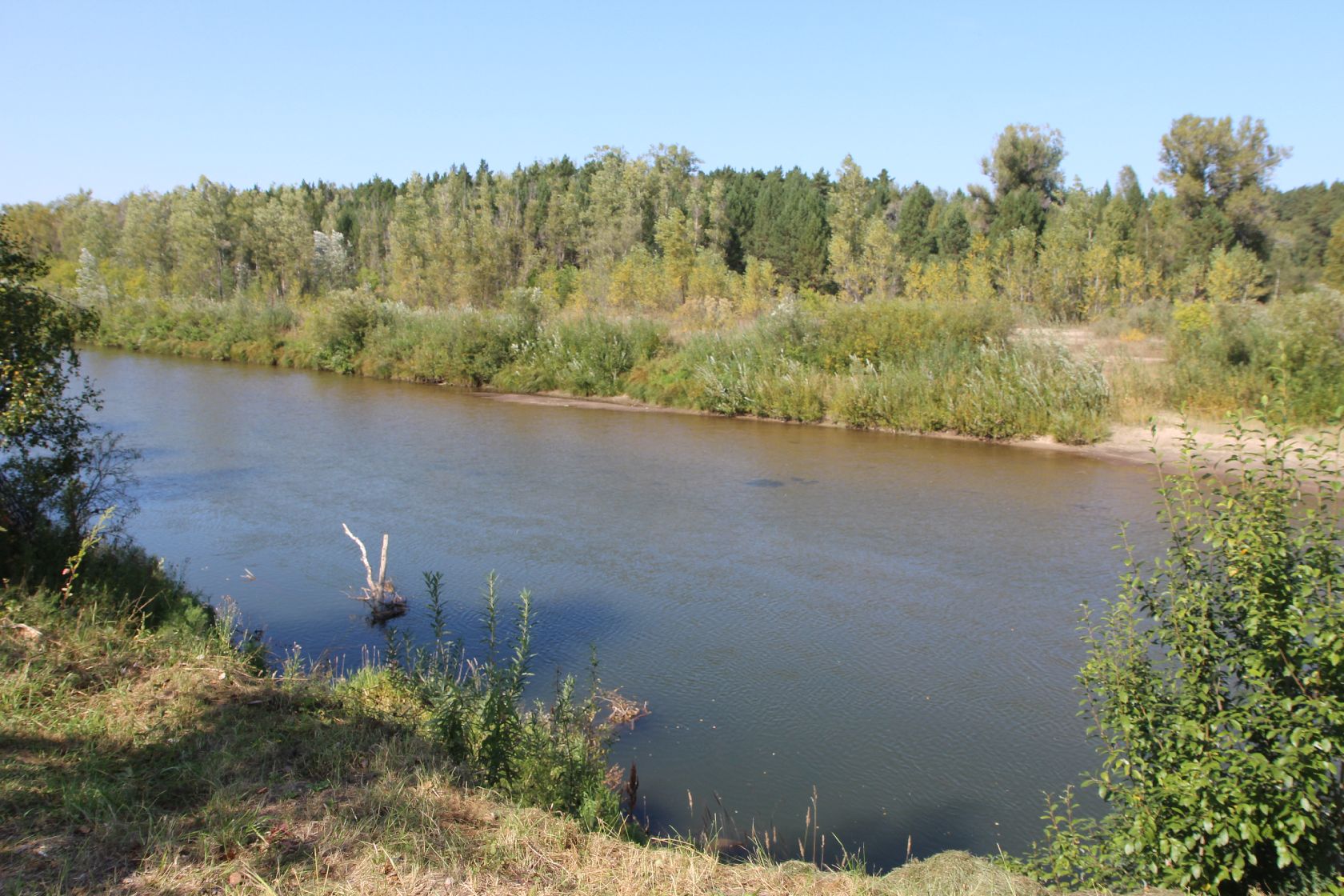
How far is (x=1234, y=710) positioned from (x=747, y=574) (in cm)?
661

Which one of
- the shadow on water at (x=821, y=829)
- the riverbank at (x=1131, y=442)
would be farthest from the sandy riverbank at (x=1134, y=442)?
the shadow on water at (x=821, y=829)

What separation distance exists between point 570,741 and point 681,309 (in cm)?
2779

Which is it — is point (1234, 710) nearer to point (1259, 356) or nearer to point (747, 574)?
point (747, 574)

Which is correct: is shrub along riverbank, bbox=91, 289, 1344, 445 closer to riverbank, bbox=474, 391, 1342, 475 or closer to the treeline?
riverbank, bbox=474, 391, 1342, 475

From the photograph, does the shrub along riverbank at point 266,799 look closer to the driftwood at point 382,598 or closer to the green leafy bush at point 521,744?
the green leafy bush at point 521,744

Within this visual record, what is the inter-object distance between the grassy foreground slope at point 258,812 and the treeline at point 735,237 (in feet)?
74.4

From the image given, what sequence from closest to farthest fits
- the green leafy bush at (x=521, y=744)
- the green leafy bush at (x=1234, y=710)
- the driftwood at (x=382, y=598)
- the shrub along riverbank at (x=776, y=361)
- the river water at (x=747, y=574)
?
the green leafy bush at (x=1234, y=710), the green leafy bush at (x=521, y=744), the river water at (x=747, y=574), the driftwood at (x=382, y=598), the shrub along riverbank at (x=776, y=361)

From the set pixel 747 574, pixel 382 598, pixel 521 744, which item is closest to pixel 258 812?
pixel 521 744

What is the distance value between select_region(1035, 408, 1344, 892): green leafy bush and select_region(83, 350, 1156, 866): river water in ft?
5.15

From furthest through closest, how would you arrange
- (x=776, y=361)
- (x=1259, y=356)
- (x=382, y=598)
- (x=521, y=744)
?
(x=776, y=361) → (x=1259, y=356) → (x=382, y=598) → (x=521, y=744)

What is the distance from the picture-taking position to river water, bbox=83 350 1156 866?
21.0 feet

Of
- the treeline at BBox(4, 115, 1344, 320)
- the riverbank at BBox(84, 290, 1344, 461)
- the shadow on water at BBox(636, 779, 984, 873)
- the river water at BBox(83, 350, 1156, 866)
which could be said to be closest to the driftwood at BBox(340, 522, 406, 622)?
the river water at BBox(83, 350, 1156, 866)

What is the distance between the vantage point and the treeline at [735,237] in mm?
33031

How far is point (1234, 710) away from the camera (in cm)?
418
